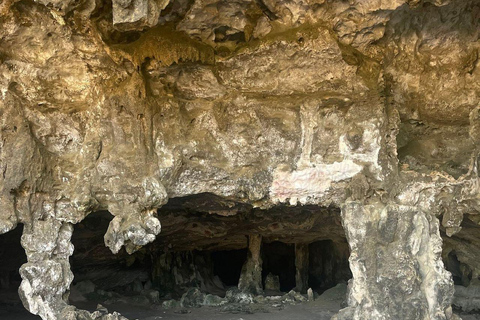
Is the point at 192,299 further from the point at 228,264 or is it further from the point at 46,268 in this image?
the point at 228,264

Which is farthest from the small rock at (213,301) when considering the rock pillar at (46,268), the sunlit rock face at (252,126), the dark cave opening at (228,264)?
the dark cave opening at (228,264)

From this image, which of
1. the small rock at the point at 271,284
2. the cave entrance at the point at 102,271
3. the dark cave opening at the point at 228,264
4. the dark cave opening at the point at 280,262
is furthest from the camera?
the dark cave opening at the point at 228,264

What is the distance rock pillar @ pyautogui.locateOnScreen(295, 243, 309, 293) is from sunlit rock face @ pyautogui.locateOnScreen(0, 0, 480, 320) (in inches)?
141

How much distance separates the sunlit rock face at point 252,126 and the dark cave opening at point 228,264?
5.36m

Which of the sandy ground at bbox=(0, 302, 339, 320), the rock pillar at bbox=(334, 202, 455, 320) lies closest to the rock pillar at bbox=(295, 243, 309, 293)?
the sandy ground at bbox=(0, 302, 339, 320)

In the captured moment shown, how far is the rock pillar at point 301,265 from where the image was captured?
796cm

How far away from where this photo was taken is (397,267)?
13.4 ft

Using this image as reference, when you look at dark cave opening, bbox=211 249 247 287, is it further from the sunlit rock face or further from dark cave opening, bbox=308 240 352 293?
the sunlit rock face

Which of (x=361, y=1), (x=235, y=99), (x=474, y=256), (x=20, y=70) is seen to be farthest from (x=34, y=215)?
(x=474, y=256)

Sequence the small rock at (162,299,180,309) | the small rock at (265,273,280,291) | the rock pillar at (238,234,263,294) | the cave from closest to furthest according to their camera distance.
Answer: the cave → the small rock at (162,299,180,309) → the rock pillar at (238,234,263,294) → the small rock at (265,273,280,291)

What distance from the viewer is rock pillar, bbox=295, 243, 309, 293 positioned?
796 cm

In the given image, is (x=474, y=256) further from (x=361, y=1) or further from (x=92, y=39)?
(x=92, y=39)

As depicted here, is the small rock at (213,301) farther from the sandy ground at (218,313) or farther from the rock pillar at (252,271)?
the rock pillar at (252,271)

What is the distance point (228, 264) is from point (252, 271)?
2.73 metres
